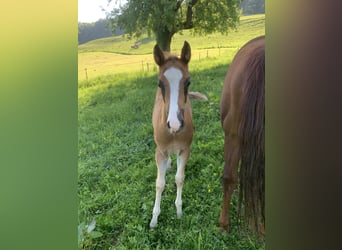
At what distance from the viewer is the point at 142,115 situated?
215 centimetres

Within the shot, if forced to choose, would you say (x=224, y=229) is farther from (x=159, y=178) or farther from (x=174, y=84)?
(x=174, y=84)

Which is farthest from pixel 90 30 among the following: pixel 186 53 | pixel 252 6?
pixel 252 6

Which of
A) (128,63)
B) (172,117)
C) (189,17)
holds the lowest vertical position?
(172,117)

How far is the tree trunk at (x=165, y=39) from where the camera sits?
2.12 metres

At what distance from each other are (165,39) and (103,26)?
0.31m

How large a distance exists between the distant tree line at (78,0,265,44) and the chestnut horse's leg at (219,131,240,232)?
596 mm

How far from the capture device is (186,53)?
2.11 meters

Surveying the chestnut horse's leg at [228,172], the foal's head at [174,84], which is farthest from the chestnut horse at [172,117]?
the chestnut horse's leg at [228,172]

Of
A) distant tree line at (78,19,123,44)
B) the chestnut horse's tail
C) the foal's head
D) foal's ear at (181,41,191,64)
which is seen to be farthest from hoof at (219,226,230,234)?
distant tree line at (78,19,123,44)

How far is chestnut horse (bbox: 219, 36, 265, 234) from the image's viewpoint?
2.12 metres
